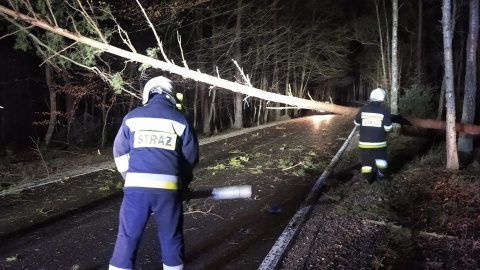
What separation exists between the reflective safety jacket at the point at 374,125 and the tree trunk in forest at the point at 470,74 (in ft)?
15.4

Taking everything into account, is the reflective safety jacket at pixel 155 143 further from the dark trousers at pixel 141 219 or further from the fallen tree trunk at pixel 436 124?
the fallen tree trunk at pixel 436 124

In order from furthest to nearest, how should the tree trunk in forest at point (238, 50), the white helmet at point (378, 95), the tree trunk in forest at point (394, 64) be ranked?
the tree trunk in forest at point (238, 50), the tree trunk in forest at point (394, 64), the white helmet at point (378, 95)

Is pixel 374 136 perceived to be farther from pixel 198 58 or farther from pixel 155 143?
pixel 198 58

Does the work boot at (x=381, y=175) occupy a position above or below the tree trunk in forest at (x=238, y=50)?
below

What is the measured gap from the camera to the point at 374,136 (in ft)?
26.1

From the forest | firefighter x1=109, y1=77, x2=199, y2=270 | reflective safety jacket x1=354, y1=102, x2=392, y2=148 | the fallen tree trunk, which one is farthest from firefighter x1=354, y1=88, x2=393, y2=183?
firefighter x1=109, y1=77, x2=199, y2=270

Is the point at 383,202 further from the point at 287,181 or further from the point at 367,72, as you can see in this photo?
the point at 367,72

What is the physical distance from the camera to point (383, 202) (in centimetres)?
656

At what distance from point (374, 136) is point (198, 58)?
1561cm

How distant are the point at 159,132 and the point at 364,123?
5.44 metres

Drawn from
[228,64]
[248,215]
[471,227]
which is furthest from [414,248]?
[228,64]

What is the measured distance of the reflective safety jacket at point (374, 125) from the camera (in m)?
7.91

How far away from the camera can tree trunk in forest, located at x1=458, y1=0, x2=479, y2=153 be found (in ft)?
35.8

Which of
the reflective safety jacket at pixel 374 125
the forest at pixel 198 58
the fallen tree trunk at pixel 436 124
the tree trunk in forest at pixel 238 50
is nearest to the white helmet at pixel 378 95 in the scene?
the reflective safety jacket at pixel 374 125
